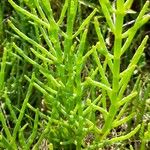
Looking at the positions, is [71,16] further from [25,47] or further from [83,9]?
[83,9]

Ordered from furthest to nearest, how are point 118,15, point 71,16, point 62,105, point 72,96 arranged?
point 62,105
point 72,96
point 71,16
point 118,15

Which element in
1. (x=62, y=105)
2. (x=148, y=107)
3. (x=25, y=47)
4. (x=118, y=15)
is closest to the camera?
(x=118, y=15)

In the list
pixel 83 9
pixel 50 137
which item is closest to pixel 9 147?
pixel 50 137

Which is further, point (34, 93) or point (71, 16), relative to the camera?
point (34, 93)

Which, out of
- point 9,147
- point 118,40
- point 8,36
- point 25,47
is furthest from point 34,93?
point 118,40

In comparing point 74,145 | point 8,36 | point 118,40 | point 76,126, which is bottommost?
point 74,145

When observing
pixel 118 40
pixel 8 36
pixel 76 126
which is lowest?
pixel 76 126

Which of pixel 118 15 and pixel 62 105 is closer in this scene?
pixel 118 15

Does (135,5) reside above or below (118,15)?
below

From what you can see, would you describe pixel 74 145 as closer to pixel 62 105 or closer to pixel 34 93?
pixel 62 105
